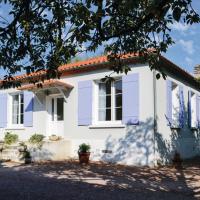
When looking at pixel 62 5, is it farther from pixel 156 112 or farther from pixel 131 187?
pixel 156 112

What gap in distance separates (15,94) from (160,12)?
15640mm

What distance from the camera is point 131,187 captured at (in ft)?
30.5

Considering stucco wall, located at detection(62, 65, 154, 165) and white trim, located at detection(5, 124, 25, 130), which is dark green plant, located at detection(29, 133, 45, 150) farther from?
white trim, located at detection(5, 124, 25, 130)

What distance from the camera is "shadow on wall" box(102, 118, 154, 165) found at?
1382 cm

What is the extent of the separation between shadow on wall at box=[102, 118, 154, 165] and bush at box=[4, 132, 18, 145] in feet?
16.6

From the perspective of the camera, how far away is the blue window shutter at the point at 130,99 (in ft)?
46.7

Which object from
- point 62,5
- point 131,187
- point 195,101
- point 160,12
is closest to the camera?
point 160,12

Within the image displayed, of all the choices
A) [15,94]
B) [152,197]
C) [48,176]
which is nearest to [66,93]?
[15,94]

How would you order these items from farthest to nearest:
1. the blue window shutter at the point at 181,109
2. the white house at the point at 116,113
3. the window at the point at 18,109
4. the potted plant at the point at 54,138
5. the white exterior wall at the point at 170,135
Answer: the window at the point at 18,109 → the blue window shutter at the point at 181,109 → the potted plant at the point at 54,138 → the white exterior wall at the point at 170,135 → the white house at the point at 116,113

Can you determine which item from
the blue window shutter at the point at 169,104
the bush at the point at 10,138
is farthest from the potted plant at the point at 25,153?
the blue window shutter at the point at 169,104

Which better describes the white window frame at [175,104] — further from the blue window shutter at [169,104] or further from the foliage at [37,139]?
the foliage at [37,139]

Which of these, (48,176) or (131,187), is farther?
(48,176)

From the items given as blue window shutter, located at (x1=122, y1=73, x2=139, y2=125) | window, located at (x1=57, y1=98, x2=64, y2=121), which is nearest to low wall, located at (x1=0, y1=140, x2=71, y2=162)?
window, located at (x1=57, y1=98, x2=64, y2=121)

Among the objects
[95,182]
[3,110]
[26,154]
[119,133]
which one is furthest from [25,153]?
[95,182]
